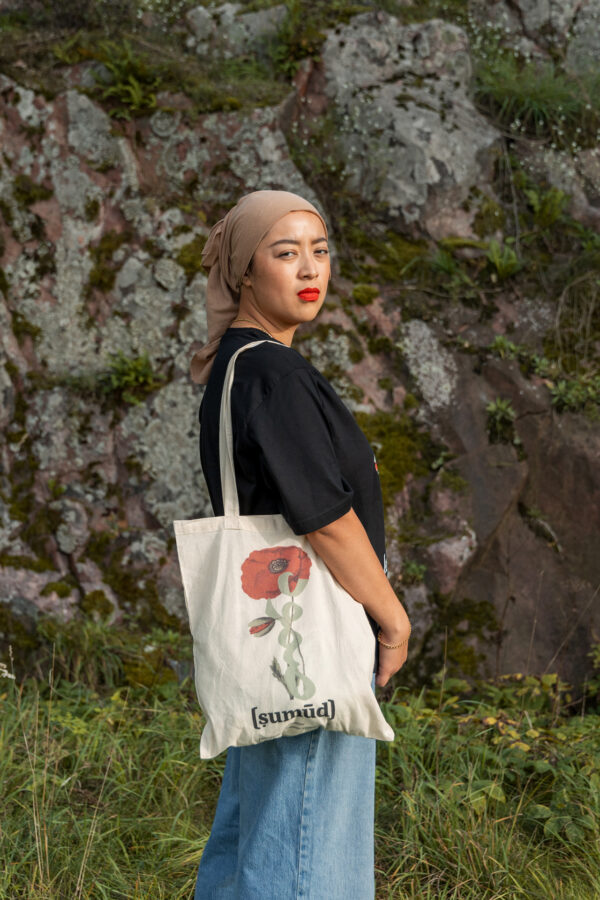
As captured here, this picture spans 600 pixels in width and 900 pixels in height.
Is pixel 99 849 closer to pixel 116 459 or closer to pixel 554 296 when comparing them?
pixel 116 459

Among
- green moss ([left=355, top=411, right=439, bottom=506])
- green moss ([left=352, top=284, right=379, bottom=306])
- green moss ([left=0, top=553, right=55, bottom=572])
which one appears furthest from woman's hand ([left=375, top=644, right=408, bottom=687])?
green moss ([left=352, top=284, right=379, bottom=306])

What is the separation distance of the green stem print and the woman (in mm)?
78

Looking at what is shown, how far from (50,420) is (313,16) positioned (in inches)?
143

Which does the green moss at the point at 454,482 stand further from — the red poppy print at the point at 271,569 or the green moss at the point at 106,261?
the red poppy print at the point at 271,569

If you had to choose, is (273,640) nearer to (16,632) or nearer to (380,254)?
(16,632)

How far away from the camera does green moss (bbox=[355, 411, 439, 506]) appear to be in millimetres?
4207

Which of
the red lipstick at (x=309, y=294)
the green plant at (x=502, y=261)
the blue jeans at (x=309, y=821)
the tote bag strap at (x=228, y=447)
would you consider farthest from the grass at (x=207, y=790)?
the green plant at (x=502, y=261)

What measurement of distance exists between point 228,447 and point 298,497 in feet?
0.77

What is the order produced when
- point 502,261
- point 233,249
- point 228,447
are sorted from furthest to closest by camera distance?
point 502,261 < point 233,249 < point 228,447

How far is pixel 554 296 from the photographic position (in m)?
4.67

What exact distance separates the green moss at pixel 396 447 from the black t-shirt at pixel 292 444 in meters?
2.30

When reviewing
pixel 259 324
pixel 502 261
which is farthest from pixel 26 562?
pixel 502 261

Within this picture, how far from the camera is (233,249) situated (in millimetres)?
2004

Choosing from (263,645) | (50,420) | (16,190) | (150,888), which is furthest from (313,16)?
(150,888)
